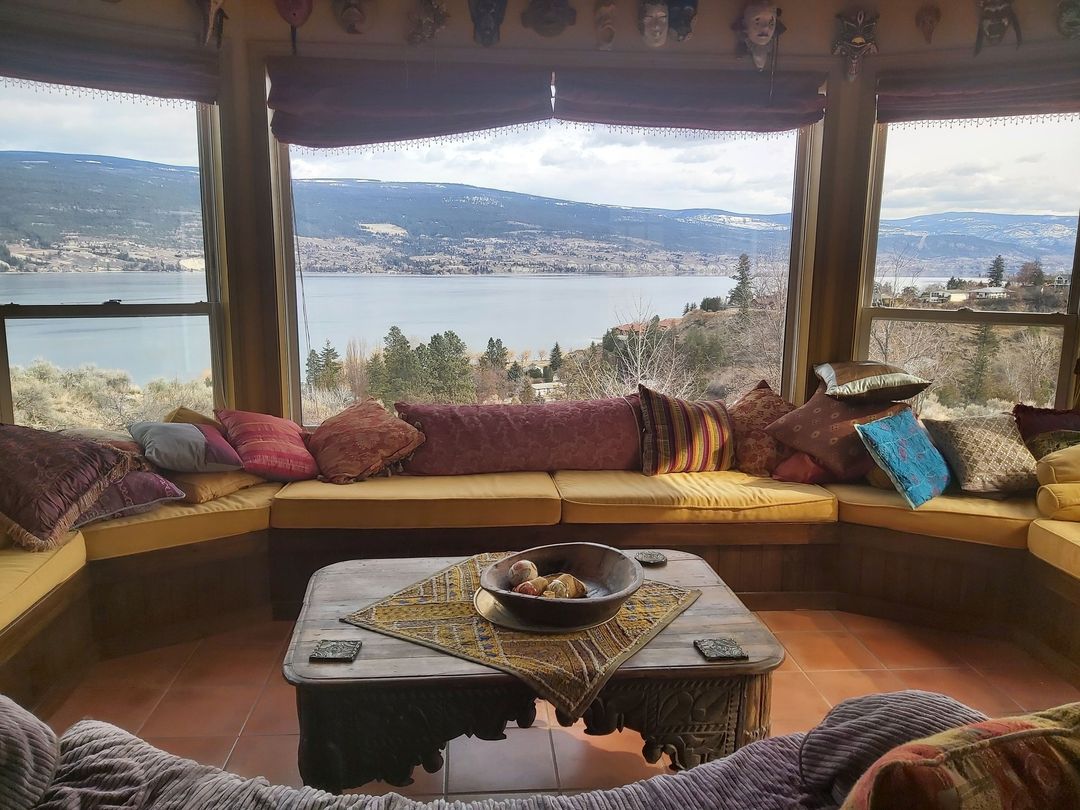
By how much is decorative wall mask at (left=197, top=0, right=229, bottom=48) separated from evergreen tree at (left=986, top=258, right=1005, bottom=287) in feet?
12.8

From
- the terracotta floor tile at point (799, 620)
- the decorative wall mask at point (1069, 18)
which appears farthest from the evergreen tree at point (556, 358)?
the decorative wall mask at point (1069, 18)

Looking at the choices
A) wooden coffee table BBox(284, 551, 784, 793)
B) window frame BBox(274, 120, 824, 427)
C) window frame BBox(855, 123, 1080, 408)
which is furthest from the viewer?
window frame BBox(274, 120, 824, 427)

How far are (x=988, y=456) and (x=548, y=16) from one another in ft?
9.31

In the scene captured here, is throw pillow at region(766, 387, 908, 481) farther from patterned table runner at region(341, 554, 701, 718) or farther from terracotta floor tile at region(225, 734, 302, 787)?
terracotta floor tile at region(225, 734, 302, 787)

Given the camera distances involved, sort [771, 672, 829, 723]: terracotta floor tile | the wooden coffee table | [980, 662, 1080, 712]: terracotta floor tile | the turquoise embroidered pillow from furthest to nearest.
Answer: the turquoise embroidered pillow
[980, 662, 1080, 712]: terracotta floor tile
[771, 672, 829, 723]: terracotta floor tile
the wooden coffee table

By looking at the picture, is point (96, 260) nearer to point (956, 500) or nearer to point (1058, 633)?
point (956, 500)

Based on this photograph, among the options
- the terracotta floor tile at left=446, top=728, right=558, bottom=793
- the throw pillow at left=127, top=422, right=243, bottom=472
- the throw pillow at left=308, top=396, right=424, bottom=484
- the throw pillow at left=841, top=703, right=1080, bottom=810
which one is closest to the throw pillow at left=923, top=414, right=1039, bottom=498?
the terracotta floor tile at left=446, top=728, right=558, bottom=793

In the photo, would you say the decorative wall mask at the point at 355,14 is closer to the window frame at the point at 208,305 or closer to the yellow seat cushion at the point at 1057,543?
the window frame at the point at 208,305

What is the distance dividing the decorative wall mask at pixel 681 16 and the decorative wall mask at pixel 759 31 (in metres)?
0.23

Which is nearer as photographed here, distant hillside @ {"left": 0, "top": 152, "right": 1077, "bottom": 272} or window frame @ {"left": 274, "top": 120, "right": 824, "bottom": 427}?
distant hillside @ {"left": 0, "top": 152, "right": 1077, "bottom": 272}

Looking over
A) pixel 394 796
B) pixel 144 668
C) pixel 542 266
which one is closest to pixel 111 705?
pixel 144 668

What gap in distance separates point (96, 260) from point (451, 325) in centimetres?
167

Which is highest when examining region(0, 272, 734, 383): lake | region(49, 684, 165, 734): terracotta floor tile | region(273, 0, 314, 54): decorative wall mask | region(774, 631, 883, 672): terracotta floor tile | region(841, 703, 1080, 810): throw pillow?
region(273, 0, 314, 54): decorative wall mask

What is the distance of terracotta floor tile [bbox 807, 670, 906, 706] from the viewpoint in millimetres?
2721
